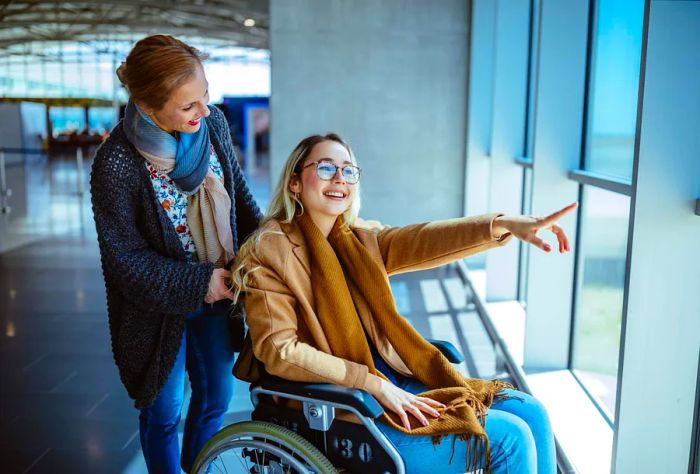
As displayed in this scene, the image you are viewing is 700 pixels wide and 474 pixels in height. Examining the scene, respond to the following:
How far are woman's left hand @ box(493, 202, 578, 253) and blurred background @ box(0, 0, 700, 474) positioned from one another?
49 cm

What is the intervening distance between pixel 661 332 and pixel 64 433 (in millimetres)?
2612

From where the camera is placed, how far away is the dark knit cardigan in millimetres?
1840

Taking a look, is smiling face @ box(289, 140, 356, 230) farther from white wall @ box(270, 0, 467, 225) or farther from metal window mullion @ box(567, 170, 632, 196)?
white wall @ box(270, 0, 467, 225)

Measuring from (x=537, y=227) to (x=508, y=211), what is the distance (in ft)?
12.7

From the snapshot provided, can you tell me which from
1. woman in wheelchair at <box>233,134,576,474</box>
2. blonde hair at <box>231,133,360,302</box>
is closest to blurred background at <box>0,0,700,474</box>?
woman in wheelchair at <box>233,134,576,474</box>

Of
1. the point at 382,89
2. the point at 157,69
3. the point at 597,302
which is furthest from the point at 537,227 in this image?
the point at 382,89

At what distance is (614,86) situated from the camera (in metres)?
3.16

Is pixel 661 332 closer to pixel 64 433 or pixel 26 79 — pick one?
pixel 64 433

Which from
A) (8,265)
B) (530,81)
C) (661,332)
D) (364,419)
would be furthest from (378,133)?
(364,419)

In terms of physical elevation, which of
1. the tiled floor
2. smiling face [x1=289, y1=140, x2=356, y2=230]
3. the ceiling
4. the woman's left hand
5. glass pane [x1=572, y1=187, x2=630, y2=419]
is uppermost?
the ceiling

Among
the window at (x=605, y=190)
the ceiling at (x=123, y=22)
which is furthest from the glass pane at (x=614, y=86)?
the ceiling at (x=123, y=22)

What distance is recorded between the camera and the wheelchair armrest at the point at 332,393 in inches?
61.7

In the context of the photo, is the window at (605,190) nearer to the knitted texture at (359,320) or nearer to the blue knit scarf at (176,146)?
the knitted texture at (359,320)

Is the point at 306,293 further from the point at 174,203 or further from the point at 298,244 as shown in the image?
the point at 174,203
